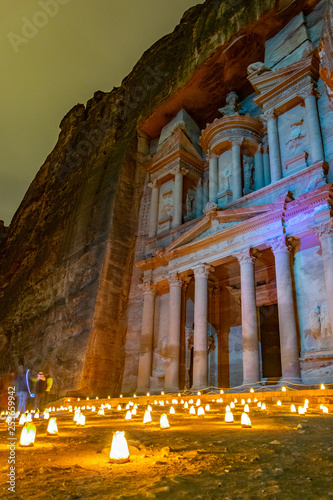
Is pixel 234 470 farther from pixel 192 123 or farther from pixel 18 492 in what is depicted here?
pixel 192 123

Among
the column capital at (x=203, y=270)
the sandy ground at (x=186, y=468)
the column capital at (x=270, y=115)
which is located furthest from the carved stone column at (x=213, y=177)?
the sandy ground at (x=186, y=468)

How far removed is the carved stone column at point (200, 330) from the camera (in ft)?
58.1

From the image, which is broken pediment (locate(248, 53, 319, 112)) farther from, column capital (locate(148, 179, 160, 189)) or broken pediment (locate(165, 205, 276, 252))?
column capital (locate(148, 179, 160, 189))

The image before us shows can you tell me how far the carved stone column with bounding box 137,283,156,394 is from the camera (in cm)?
2016

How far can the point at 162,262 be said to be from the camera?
72.2ft

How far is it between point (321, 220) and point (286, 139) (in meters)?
6.29

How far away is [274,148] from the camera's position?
19547 mm

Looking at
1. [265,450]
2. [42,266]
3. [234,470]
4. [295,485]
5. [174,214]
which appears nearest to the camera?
[295,485]

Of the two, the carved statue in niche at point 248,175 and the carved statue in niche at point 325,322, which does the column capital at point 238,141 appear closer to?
the carved statue in niche at point 248,175

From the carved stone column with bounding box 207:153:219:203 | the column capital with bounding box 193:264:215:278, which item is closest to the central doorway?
the column capital with bounding box 193:264:215:278

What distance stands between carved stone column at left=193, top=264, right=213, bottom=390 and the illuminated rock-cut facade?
0.05 m

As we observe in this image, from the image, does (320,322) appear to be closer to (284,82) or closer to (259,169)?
(259,169)

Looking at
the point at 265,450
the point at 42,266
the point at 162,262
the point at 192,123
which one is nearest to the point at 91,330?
the point at 162,262

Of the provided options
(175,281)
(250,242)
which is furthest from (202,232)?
(250,242)
